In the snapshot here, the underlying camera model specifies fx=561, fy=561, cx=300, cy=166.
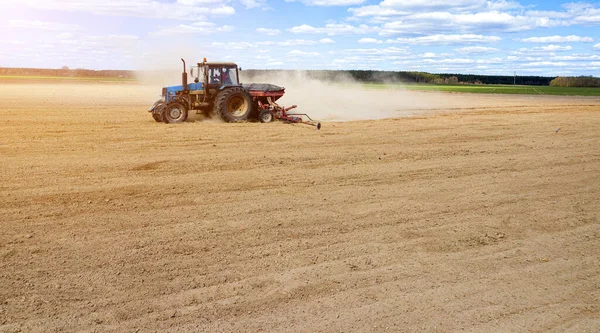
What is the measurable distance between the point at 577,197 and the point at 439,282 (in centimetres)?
495

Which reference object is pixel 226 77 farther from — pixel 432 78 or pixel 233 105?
pixel 432 78

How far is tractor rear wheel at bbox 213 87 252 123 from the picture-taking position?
19.3 metres

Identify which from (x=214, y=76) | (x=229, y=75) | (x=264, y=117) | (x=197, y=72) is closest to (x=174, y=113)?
(x=197, y=72)

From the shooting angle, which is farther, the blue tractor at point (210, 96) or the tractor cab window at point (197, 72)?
the tractor cab window at point (197, 72)

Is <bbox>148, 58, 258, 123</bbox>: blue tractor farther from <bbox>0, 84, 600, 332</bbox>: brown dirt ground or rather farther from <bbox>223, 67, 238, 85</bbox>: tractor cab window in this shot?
<bbox>0, 84, 600, 332</bbox>: brown dirt ground

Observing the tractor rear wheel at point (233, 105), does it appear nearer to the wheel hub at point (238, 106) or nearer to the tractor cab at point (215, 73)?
the wheel hub at point (238, 106)

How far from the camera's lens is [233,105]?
65.1 feet

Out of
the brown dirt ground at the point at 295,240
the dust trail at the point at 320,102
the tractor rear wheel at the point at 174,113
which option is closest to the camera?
the brown dirt ground at the point at 295,240

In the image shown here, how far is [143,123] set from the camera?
63.5 feet

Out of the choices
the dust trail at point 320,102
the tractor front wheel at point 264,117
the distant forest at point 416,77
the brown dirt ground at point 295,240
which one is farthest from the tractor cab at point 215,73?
the distant forest at point 416,77

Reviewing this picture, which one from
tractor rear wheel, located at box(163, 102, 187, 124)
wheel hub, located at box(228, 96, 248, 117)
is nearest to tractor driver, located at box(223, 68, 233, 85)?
wheel hub, located at box(228, 96, 248, 117)

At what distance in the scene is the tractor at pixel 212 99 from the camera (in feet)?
63.0

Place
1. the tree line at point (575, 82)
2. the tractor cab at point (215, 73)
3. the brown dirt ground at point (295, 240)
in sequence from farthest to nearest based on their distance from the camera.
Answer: the tree line at point (575, 82)
the tractor cab at point (215, 73)
the brown dirt ground at point (295, 240)

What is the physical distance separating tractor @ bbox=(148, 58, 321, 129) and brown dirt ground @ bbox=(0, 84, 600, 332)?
5702 millimetres
